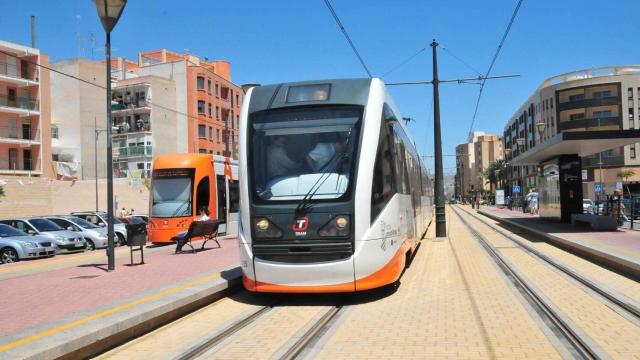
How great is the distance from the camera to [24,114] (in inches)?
1886

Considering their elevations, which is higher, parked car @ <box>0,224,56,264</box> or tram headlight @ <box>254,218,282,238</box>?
tram headlight @ <box>254,218,282,238</box>

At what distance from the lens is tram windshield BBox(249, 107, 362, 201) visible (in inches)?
344

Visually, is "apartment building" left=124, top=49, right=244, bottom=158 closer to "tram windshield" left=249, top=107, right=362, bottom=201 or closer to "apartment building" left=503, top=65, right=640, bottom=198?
"apartment building" left=503, top=65, right=640, bottom=198

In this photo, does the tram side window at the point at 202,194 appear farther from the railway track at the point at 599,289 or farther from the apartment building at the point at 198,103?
the apartment building at the point at 198,103

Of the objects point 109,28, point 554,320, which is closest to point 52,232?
point 109,28

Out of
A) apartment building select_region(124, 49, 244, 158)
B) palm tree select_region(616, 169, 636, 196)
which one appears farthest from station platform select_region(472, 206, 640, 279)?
palm tree select_region(616, 169, 636, 196)

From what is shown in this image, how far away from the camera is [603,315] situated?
7727 millimetres

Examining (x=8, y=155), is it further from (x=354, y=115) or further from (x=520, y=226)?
(x=354, y=115)

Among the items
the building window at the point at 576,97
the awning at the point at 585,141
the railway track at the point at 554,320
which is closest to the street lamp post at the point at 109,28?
the railway track at the point at 554,320

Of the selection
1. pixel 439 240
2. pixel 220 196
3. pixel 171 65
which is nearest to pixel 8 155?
→ pixel 171 65

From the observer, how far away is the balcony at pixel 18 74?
46.4 m

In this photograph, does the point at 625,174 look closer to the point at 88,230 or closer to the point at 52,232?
the point at 88,230

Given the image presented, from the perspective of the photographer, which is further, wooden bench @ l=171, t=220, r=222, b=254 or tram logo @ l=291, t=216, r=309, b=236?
wooden bench @ l=171, t=220, r=222, b=254

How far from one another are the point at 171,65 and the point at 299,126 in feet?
192
